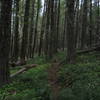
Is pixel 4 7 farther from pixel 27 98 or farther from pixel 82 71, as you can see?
pixel 82 71

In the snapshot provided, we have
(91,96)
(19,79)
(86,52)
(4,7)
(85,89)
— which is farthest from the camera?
(86,52)

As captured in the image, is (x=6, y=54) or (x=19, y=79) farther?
(x=19, y=79)

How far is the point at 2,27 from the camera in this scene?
7.46 m

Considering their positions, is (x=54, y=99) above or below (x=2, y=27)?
below

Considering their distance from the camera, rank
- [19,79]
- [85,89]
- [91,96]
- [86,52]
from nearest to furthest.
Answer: [91,96], [85,89], [19,79], [86,52]

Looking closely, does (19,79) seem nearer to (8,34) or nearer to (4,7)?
(8,34)

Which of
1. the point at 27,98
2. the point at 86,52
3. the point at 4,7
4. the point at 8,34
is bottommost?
the point at 27,98

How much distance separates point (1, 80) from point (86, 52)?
9496mm

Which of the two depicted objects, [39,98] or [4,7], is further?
[4,7]

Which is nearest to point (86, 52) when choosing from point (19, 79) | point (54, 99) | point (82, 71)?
point (82, 71)

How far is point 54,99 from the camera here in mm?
5641

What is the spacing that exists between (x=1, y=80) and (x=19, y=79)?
3.94 feet

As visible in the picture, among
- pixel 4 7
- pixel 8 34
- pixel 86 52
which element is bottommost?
pixel 86 52

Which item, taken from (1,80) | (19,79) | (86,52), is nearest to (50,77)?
A: (19,79)
